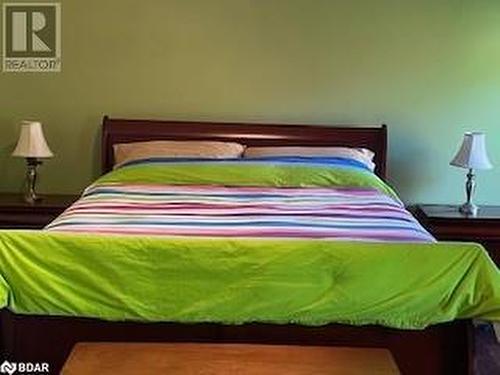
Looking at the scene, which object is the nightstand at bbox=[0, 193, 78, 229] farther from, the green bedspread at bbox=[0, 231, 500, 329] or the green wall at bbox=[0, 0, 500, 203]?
the green bedspread at bbox=[0, 231, 500, 329]

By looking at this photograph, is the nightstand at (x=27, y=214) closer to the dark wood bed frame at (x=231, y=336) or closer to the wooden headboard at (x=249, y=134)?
the wooden headboard at (x=249, y=134)

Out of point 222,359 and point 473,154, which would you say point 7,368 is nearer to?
point 222,359

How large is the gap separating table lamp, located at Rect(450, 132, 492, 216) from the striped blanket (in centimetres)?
65

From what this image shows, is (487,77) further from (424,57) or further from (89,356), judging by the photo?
(89,356)

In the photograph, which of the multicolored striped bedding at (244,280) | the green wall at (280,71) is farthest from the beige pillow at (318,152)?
the multicolored striped bedding at (244,280)

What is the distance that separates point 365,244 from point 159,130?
2173 mm

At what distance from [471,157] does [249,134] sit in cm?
126

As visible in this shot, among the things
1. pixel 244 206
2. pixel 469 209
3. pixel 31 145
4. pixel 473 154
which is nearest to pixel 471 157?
pixel 473 154

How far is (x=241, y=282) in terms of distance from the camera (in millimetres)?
2068

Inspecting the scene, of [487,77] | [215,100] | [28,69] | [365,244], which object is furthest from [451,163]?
[28,69]

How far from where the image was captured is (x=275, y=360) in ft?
6.61

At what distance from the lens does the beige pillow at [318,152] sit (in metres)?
3.80

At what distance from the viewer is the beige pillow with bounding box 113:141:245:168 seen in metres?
3.82

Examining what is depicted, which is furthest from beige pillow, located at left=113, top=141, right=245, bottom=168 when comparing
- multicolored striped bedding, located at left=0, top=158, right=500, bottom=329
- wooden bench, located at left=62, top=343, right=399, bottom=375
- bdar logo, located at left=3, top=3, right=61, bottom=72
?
wooden bench, located at left=62, top=343, right=399, bottom=375
